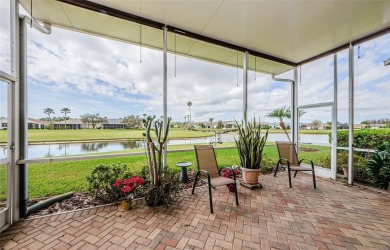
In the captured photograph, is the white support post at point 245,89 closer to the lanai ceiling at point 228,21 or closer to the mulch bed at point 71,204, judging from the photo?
the lanai ceiling at point 228,21

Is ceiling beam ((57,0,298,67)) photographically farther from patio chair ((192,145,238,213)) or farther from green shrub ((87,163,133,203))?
green shrub ((87,163,133,203))

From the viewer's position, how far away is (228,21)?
10.7 ft

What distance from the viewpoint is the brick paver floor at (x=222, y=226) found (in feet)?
6.27

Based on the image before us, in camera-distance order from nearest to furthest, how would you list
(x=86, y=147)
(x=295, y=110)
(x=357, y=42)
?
(x=86, y=147) → (x=357, y=42) → (x=295, y=110)

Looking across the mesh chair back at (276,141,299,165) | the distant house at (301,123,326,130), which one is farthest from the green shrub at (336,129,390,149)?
the mesh chair back at (276,141,299,165)

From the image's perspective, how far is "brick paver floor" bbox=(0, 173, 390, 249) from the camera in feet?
6.27

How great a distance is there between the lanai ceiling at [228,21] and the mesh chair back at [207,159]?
260 centimetres

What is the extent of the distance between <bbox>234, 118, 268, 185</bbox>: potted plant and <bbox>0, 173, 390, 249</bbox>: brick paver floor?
594 mm

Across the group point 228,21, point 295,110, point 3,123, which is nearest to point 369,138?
point 295,110

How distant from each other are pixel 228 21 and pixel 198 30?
2.25 ft

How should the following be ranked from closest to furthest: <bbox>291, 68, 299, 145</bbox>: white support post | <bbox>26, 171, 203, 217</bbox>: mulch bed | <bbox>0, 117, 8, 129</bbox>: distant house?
<bbox>0, 117, 8, 129</bbox>: distant house < <bbox>26, 171, 203, 217</bbox>: mulch bed < <bbox>291, 68, 299, 145</bbox>: white support post

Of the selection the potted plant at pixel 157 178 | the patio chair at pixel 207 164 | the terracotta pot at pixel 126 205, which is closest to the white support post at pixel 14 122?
the terracotta pot at pixel 126 205

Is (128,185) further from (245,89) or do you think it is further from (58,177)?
(245,89)

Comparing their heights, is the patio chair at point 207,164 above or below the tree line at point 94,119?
below
